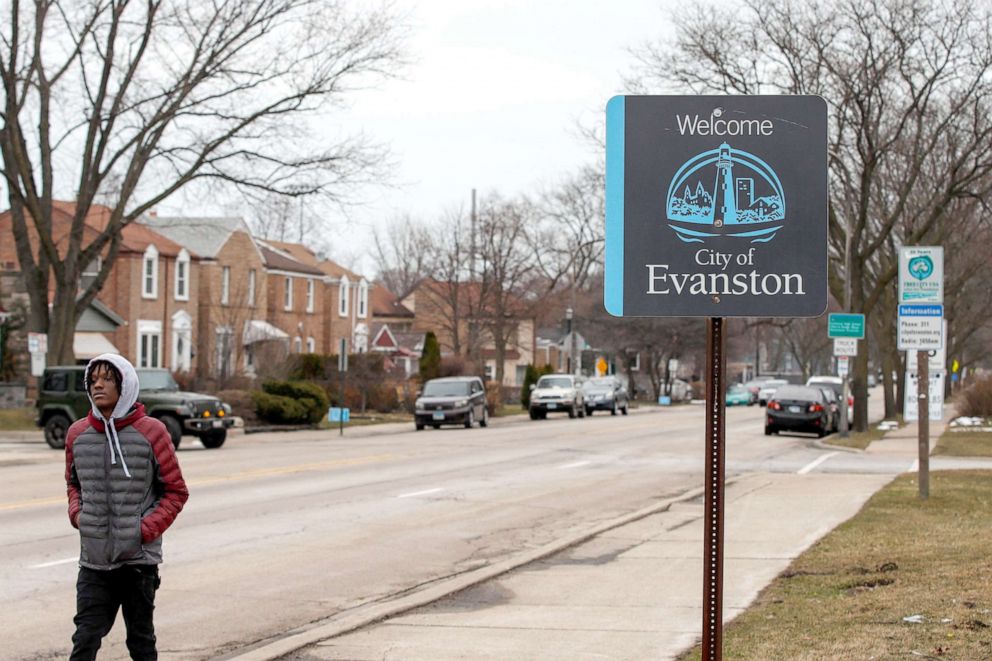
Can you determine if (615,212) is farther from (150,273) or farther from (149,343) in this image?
(150,273)

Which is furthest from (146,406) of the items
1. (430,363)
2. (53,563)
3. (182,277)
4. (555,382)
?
(182,277)

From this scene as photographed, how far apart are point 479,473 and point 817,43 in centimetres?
1821

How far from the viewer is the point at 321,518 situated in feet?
52.6

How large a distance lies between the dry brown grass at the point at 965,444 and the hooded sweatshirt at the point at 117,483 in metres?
24.9

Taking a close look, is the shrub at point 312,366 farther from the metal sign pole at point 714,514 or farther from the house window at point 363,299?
the metal sign pole at point 714,514

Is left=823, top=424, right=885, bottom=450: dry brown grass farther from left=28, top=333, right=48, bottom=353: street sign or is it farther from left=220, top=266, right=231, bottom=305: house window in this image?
left=220, top=266, right=231, bottom=305: house window

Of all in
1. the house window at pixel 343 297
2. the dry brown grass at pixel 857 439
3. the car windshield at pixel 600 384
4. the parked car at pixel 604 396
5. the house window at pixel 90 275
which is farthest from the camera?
the house window at pixel 343 297

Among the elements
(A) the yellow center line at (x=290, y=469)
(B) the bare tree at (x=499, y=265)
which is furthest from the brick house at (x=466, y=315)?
(A) the yellow center line at (x=290, y=469)

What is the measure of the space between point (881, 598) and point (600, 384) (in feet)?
165

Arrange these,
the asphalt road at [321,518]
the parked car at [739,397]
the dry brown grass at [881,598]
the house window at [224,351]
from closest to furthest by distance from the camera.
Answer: the dry brown grass at [881,598] → the asphalt road at [321,518] → the house window at [224,351] → the parked car at [739,397]

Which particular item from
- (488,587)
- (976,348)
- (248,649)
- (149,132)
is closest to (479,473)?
(488,587)

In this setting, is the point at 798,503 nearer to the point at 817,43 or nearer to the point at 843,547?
the point at 843,547

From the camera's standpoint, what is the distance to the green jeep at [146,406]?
27.8 m

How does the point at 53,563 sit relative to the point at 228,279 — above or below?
below
